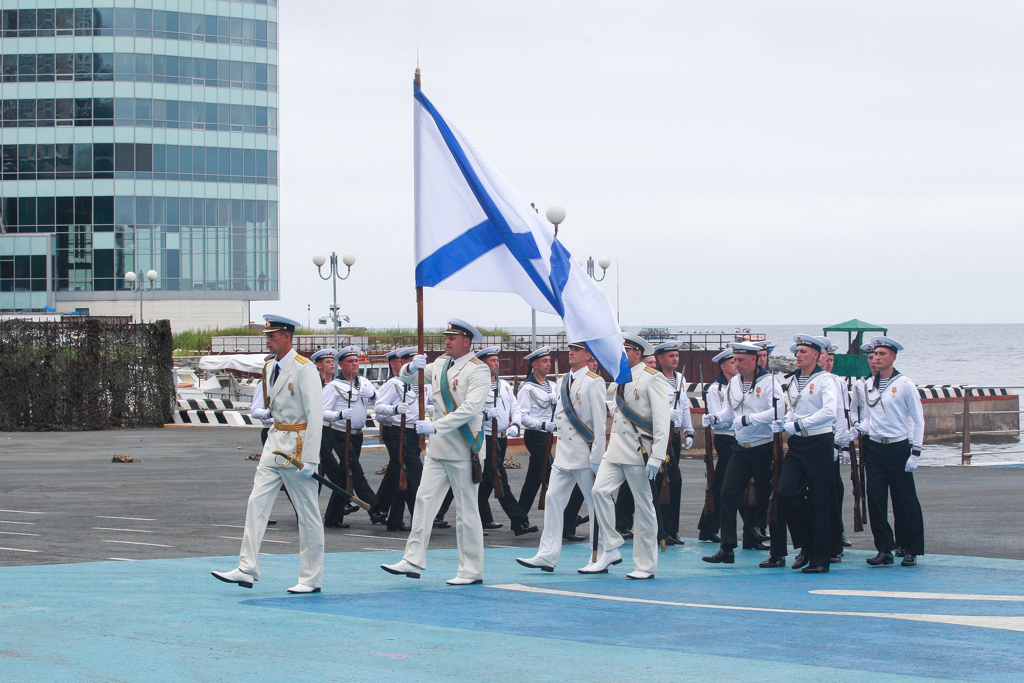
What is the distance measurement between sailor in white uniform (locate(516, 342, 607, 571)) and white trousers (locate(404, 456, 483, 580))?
795mm

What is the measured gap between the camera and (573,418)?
9242mm

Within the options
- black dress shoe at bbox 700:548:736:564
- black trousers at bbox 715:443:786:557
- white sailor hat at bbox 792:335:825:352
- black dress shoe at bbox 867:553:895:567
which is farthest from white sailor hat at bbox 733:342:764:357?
black dress shoe at bbox 867:553:895:567

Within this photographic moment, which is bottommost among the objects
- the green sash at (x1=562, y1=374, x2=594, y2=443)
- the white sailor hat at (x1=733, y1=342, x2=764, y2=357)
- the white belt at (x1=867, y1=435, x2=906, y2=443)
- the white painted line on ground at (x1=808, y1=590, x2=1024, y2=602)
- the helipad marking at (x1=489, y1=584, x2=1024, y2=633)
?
the white painted line on ground at (x1=808, y1=590, x2=1024, y2=602)

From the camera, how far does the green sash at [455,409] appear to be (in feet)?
27.8

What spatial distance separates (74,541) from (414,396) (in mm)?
3736

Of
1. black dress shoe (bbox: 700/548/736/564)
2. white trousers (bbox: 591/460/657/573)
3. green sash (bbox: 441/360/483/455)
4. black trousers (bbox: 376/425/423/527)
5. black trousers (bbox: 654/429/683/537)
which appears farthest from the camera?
black trousers (bbox: 376/425/423/527)

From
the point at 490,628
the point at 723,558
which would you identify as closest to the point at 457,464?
the point at 490,628

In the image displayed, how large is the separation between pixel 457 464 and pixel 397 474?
139 inches

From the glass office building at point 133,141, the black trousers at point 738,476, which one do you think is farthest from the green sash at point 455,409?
the glass office building at point 133,141

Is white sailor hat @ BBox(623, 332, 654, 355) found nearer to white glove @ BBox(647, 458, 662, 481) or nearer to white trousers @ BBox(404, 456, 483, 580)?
white glove @ BBox(647, 458, 662, 481)

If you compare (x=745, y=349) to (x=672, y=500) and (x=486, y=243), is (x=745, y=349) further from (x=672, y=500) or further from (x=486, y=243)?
(x=486, y=243)

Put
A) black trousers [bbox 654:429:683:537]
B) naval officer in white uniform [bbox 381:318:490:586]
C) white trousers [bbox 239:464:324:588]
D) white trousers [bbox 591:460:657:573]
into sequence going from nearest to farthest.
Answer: white trousers [bbox 239:464:324:588]
naval officer in white uniform [bbox 381:318:490:586]
white trousers [bbox 591:460:657:573]
black trousers [bbox 654:429:683:537]

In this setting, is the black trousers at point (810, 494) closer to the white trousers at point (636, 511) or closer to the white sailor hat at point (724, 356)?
the white trousers at point (636, 511)

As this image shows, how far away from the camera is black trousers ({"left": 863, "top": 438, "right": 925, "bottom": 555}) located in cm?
952
